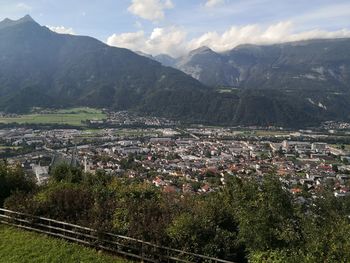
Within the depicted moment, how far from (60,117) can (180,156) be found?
230ft

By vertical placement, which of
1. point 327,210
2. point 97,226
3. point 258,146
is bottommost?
point 258,146

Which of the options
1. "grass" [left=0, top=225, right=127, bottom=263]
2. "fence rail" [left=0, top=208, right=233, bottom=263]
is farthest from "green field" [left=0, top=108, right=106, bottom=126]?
"grass" [left=0, top=225, right=127, bottom=263]

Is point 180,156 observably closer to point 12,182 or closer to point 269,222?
point 12,182

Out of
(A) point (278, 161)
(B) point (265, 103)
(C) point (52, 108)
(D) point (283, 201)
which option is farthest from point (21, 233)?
(B) point (265, 103)

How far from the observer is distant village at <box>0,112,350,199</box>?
53.5 meters

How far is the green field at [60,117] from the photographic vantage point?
12425cm

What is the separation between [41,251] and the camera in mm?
12430

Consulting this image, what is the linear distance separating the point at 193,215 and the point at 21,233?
594cm

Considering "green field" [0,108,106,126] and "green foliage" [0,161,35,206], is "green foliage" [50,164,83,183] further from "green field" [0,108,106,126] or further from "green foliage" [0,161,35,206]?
"green field" [0,108,106,126]

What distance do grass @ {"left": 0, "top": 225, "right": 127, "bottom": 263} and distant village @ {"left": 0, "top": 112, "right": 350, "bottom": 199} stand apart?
92.3 ft

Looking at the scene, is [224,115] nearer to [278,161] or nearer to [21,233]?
[278,161]

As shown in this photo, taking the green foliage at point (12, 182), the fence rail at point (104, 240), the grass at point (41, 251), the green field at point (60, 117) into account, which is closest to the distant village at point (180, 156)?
the green field at point (60, 117)

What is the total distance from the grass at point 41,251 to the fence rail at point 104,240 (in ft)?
0.84

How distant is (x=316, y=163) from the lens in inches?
3073
